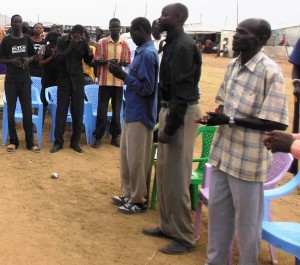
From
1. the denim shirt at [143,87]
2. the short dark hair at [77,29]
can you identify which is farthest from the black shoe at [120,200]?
the short dark hair at [77,29]

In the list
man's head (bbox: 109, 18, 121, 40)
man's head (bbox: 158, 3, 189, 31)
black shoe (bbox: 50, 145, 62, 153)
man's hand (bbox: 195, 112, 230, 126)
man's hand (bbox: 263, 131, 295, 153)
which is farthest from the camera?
man's head (bbox: 109, 18, 121, 40)

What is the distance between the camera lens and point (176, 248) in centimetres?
370

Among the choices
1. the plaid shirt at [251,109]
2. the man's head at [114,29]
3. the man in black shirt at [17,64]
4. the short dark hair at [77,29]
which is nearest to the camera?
the plaid shirt at [251,109]

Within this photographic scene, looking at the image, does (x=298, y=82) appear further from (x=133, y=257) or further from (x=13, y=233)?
(x=13, y=233)

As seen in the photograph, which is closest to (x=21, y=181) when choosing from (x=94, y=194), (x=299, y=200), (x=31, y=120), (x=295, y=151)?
(x=94, y=194)

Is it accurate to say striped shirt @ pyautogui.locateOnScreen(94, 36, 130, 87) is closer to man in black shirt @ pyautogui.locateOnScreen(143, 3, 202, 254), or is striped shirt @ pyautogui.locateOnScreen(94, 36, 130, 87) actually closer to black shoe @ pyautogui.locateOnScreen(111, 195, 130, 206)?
black shoe @ pyautogui.locateOnScreen(111, 195, 130, 206)

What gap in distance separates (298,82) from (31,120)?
12.4 feet

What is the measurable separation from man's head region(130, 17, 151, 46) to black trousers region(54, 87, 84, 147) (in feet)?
7.96

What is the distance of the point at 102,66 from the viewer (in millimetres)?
6766

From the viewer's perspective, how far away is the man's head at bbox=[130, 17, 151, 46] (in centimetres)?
419

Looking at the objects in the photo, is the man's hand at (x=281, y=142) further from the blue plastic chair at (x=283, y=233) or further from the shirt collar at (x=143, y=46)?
the shirt collar at (x=143, y=46)

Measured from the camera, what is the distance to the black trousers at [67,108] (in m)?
6.47

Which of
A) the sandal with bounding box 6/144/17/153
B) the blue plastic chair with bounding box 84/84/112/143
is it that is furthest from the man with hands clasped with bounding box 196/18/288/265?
the blue plastic chair with bounding box 84/84/112/143

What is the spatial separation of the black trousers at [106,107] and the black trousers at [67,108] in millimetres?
386
